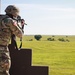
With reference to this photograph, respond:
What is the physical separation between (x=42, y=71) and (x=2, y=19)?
2342mm

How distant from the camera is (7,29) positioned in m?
6.23

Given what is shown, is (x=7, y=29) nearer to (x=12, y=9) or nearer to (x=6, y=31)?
(x=6, y=31)

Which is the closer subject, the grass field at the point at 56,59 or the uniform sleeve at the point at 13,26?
the uniform sleeve at the point at 13,26

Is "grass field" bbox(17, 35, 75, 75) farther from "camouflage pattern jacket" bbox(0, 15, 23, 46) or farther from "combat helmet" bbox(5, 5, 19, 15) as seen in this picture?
"combat helmet" bbox(5, 5, 19, 15)

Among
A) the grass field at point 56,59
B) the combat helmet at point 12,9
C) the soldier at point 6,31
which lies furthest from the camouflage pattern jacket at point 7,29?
the grass field at point 56,59

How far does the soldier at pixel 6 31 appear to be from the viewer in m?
6.13

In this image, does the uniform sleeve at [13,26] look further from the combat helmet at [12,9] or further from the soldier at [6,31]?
the combat helmet at [12,9]

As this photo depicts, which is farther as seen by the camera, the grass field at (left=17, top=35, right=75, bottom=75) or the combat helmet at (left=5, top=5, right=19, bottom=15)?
the grass field at (left=17, top=35, right=75, bottom=75)

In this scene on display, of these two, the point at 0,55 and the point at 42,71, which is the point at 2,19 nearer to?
the point at 0,55

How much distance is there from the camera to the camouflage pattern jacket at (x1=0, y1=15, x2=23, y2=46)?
6117 mm

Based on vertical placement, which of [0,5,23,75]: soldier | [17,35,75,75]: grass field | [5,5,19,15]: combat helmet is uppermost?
[5,5,19,15]: combat helmet

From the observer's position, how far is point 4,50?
6.25m

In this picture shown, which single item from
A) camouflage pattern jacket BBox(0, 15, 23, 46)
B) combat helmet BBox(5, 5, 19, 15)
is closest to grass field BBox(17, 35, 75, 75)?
camouflage pattern jacket BBox(0, 15, 23, 46)

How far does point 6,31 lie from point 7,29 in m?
0.05
